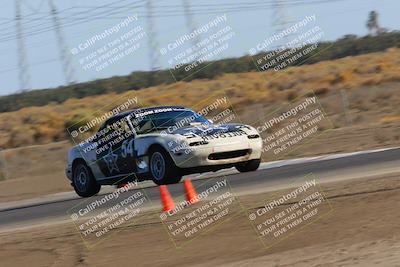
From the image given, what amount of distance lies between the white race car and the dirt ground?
2.64 m

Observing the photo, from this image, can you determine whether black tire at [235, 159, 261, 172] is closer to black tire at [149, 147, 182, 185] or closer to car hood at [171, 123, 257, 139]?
car hood at [171, 123, 257, 139]

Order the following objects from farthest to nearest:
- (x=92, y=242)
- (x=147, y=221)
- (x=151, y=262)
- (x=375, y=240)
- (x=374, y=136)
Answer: (x=374, y=136)
(x=147, y=221)
(x=92, y=242)
(x=151, y=262)
(x=375, y=240)

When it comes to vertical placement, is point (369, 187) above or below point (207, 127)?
below

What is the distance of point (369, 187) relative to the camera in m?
11.8

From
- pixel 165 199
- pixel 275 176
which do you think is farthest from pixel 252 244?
pixel 275 176

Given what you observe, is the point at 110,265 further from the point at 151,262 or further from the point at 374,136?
the point at 374,136

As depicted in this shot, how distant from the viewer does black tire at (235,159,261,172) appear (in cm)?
1580

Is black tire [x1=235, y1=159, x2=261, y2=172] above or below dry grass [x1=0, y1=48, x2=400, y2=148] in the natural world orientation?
above

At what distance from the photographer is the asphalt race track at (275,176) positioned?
13.8 meters

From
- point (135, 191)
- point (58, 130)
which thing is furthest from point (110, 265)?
point (58, 130)

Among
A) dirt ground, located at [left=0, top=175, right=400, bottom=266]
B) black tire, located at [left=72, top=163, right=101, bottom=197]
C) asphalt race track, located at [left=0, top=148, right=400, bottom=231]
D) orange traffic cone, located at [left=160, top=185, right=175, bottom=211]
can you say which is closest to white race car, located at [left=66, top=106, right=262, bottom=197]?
black tire, located at [left=72, top=163, right=101, bottom=197]

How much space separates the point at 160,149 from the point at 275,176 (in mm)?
2046

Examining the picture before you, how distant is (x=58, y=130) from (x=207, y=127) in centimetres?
2496

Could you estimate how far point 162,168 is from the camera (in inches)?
581
